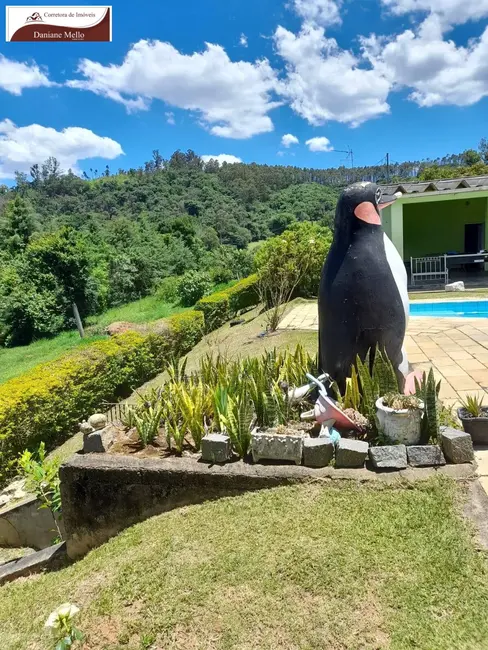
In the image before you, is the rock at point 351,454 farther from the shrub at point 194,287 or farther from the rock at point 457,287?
the shrub at point 194,287

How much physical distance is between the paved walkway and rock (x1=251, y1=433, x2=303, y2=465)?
2.35m

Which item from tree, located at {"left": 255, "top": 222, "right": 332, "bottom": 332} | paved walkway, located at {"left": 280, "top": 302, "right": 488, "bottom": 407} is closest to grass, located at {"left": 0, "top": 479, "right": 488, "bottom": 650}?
paved walkway, located at {"left": 280, "top": 302, "right": 488, "bottom": 407}

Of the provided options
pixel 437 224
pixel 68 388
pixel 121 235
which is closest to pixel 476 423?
pixel 68 388

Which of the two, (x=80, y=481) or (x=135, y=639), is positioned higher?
(x=80, y=481)

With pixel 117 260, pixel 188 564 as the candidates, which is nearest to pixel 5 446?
pixel 188 564

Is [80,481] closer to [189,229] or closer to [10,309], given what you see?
[10,309]

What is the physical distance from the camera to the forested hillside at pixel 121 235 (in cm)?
1739

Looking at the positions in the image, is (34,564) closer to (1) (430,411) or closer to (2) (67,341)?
(1) (430,411)

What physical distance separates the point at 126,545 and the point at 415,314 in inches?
355

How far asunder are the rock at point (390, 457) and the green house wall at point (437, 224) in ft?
48.7

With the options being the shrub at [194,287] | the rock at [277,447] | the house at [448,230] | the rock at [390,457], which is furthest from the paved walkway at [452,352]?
the shrub at [194,287]

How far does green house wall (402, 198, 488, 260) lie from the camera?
1631cm

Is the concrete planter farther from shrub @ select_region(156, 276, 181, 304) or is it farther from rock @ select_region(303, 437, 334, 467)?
shrub @ select_region(156, 276, 181, 304)

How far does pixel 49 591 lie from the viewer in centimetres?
303
